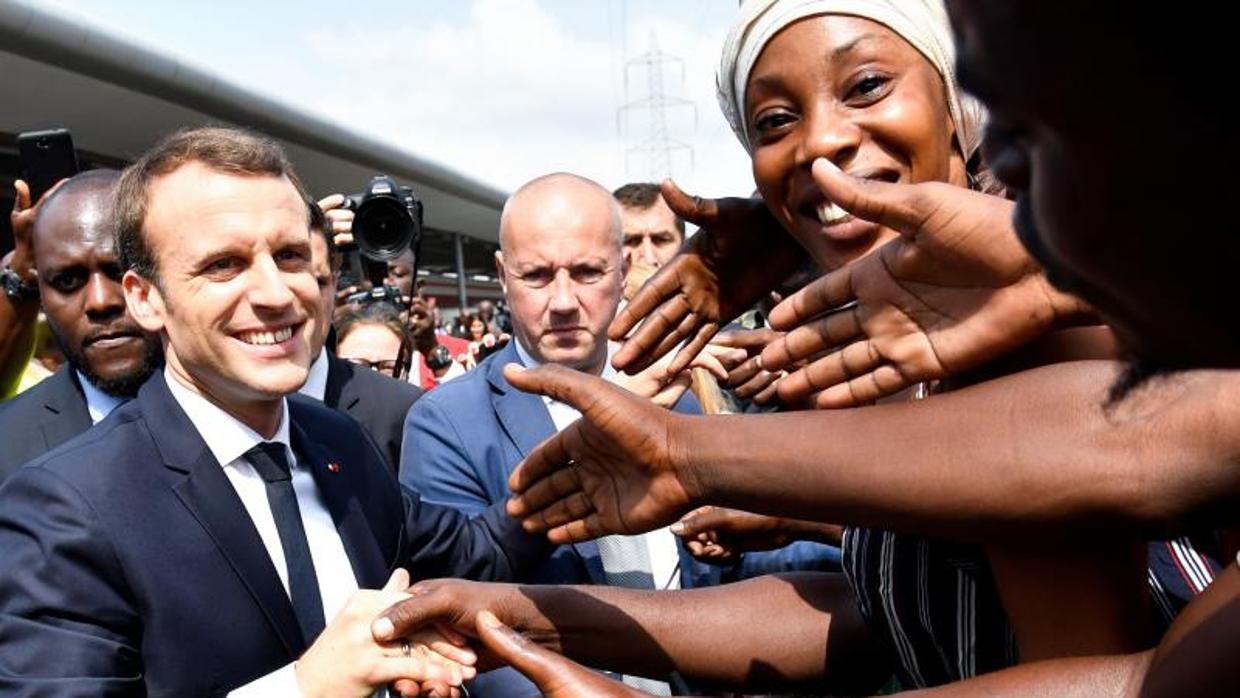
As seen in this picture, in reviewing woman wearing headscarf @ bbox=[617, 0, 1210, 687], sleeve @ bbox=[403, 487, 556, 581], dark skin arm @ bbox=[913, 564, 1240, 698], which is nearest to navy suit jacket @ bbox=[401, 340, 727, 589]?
sleeve @ bbox=[403, 487, 556, 581]

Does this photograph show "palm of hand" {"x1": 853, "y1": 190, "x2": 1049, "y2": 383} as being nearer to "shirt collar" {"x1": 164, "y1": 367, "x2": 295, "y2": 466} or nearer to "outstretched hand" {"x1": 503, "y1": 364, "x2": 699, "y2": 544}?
"outstretched hand" {"x1": 503, "y1": 364, "x2": 699, "y2": 544}

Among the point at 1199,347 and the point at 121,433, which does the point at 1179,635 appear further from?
the point at 121,433

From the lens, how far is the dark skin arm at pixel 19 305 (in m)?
3.52

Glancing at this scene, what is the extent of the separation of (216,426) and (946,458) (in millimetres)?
1444

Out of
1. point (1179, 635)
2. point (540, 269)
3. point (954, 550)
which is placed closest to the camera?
point (1179, 635)

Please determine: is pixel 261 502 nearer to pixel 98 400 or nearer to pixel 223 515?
pixel 223 515

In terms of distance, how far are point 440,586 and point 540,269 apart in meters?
1.69

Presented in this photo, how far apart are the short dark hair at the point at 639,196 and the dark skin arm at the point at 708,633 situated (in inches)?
154

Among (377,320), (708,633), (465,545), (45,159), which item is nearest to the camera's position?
(708,633)

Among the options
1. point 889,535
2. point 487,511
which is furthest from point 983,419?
point 487,511

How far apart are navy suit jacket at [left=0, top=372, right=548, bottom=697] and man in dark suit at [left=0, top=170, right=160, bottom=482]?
1195mm

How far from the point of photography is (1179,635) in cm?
121

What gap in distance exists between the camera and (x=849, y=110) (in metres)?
1.82

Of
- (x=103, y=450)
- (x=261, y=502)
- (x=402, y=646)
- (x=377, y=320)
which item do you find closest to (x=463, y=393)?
(x=261, y=502)
